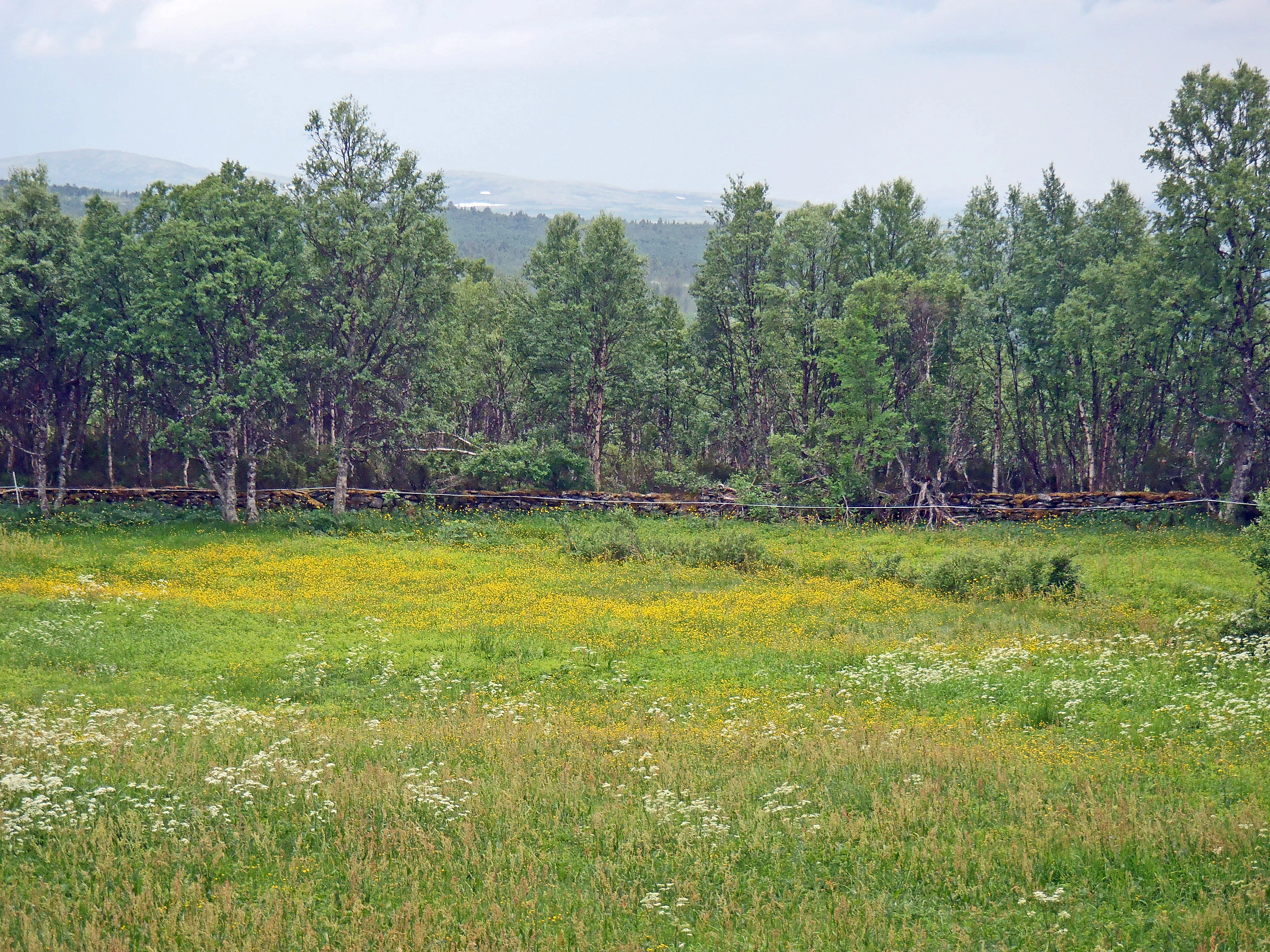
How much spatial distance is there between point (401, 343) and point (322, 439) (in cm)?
1182

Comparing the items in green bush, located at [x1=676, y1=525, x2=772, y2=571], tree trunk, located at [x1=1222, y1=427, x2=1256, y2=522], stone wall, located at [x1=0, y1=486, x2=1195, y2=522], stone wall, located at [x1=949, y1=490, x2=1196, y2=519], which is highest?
tree trunk, located at [x1=1222, y1=427, x2=1256, y2=522]

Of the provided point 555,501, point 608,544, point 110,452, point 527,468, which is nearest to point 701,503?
point 555,501

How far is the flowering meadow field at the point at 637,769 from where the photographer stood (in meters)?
7.93

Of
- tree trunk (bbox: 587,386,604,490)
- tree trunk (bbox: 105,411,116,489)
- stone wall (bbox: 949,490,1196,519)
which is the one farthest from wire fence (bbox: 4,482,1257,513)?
tree trunk (bbox: 587,386,604,490)

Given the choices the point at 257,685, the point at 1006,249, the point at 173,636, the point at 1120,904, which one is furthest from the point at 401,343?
the point at 1006,249

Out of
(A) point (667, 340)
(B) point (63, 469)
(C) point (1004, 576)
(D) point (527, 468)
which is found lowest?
(C) point (1004, 576)

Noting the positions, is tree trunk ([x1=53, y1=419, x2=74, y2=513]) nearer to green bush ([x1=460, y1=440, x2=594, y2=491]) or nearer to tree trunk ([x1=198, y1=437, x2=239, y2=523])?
tree trunk ([x1=198, y1=437, x2=239, y2=523])

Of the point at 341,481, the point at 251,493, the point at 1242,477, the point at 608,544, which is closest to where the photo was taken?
the point at 608,544

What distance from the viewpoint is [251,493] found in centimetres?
3956

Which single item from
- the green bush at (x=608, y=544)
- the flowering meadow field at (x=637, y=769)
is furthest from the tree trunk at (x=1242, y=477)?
the green bush at (x=608, y=544)

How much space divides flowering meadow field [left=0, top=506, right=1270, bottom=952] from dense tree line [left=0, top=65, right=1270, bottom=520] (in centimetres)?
1673

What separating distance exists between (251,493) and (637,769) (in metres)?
32.8

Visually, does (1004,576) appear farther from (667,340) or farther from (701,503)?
(667,340)

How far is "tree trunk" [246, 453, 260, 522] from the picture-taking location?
1550 inches
